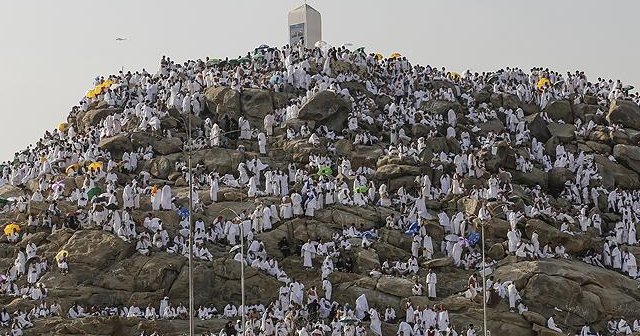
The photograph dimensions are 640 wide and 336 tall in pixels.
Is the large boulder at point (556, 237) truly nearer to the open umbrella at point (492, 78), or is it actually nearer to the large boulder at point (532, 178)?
the large boulder at point (532, 178)

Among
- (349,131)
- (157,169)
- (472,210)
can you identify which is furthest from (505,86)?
(157,169)

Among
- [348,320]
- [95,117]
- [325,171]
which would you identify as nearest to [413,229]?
A: [325,171]

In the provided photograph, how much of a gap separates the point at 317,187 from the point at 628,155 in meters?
19.4

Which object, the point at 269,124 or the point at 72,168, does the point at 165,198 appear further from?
the point at 269,124

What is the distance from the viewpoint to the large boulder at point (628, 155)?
56281 millimetres

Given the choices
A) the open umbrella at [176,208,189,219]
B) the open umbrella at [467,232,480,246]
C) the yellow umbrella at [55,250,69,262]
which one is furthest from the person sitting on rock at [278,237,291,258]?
the yellow umbrella at [55,250,69,262]

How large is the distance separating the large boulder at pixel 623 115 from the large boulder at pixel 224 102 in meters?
21.5

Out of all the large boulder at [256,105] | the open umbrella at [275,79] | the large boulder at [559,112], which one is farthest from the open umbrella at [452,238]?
the large boulder at [559,112]

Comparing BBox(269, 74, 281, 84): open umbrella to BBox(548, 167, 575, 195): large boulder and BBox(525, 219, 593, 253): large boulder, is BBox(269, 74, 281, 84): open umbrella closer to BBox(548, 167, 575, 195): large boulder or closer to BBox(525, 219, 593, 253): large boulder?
BBox(548, 167, 575, 195): large boulder

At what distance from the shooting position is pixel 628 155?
2228 inches

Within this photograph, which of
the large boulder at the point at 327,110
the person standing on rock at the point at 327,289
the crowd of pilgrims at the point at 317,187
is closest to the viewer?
the crowd of pilgrims at the point at 317,187

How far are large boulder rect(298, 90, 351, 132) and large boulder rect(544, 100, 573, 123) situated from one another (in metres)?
12.9

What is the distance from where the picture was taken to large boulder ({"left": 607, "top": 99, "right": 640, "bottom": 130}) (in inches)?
2376

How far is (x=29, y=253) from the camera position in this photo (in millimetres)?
42500
